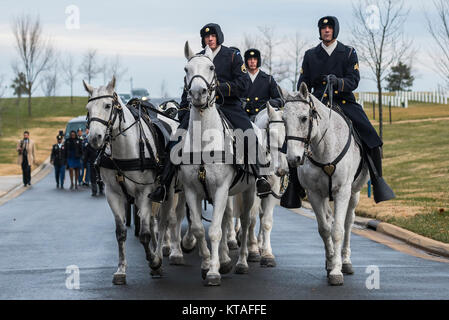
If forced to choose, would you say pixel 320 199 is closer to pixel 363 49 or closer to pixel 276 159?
pixel 276 159

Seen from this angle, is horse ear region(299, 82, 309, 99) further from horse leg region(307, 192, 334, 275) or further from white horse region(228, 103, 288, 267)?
white horse region(228, 103, 288, 267)

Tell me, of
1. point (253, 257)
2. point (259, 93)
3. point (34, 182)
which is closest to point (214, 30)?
point (259, 93)

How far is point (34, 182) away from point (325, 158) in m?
26.8

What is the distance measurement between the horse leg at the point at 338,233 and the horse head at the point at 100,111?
2.97 m

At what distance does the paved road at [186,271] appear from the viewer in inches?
378

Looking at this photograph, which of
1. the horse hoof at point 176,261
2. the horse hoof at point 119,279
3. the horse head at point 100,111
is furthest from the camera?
the horse hoof at point 176,261

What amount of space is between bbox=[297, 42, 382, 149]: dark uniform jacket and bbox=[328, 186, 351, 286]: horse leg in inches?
40.5

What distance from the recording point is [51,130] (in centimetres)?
7300

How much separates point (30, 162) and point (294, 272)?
2330cm

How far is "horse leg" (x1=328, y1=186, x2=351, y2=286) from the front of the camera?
33.0 feet

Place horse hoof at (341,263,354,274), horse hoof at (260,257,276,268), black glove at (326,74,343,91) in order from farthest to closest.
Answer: horse hoof at (260,257,276,268) < horse hoof at (341,263,354,274) < black glove at (326,74,343,91)

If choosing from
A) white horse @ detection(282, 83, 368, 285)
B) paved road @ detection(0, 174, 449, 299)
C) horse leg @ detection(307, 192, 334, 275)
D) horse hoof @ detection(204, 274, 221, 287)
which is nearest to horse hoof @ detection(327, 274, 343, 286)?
white horse @ detection(282, 83, 368, 285)

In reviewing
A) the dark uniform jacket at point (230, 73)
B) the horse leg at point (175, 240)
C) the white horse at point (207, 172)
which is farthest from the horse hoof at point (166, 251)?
the dark uniform jacket at point (230, 73)

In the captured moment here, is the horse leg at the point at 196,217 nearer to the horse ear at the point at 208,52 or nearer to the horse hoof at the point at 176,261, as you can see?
the horse ear at the point at 208,52
